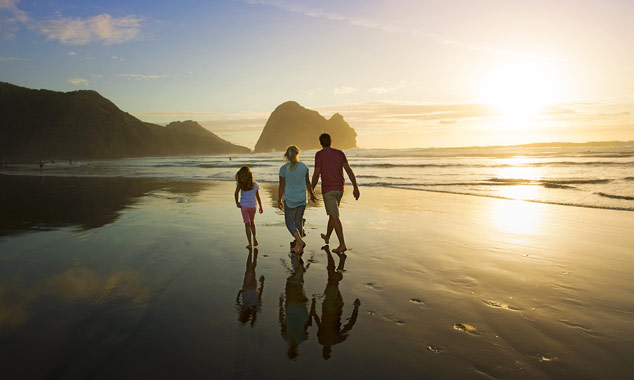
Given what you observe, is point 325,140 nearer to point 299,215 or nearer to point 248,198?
point 299,215

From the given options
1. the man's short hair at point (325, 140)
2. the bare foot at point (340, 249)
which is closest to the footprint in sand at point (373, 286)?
the bare foot at point (340, 249)

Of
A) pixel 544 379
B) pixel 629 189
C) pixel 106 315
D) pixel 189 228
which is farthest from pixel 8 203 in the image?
pixel 629 189

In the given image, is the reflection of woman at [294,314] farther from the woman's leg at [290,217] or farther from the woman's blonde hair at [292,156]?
the woman's blonde hair at [292,156]

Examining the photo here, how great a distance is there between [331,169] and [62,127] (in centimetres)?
18418

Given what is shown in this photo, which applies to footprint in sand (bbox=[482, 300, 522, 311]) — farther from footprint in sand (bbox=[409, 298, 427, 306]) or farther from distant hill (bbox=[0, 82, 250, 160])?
distant hill (bbox=[0, 82, 250, 160])

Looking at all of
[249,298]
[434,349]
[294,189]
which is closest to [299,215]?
[294,189]

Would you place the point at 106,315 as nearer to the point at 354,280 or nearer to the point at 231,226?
the point at 354,280

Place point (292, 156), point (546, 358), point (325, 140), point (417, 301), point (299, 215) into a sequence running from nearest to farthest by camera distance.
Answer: point (546, 358), point (417, 301), point (292, 156), point (299, 215), point (325, 140)

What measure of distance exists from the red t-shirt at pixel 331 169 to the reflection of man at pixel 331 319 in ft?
8.27

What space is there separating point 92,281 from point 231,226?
425 cm

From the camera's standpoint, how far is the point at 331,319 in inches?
154

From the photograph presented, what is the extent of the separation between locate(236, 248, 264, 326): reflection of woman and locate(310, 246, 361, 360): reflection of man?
0.71 meters

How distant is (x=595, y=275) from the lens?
541 cm

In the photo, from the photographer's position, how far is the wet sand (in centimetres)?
303
